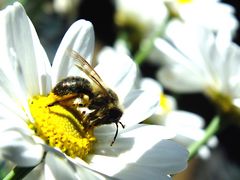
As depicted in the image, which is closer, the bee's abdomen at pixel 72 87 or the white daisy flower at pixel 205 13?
the bee's abdomen at pixel 72 87

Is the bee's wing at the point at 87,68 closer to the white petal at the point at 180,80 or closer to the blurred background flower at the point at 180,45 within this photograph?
the blurred background flower at the point at 180,45

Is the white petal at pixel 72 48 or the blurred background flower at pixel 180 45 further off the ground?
the white petal at pixel 72 48

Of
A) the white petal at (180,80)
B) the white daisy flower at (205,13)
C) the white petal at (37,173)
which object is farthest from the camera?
the white daisy flower at (205,13)

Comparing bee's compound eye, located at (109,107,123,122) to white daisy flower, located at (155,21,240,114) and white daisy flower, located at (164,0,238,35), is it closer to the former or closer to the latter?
white daisy flower, located at (155,21,240,114)

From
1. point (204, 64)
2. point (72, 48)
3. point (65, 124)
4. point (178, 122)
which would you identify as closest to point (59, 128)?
point (65, 124)

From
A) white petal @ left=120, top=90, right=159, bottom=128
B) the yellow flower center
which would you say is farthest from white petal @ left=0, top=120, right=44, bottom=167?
white petal @ left=120, top=90, right=159, bottom=128

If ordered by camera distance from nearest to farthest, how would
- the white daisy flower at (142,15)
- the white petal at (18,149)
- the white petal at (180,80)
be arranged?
the white petal at (18,149), the white petal at (180,80), the white daisy flower at (142,15)

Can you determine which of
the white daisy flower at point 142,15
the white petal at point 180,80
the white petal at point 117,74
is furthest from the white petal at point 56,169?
the white daisy flower at point 142,15
